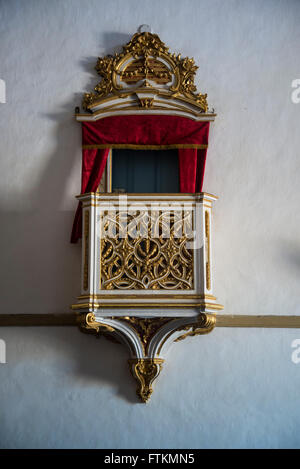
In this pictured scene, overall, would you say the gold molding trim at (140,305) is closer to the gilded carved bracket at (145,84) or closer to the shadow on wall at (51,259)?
the shadow on wall at (51,259)

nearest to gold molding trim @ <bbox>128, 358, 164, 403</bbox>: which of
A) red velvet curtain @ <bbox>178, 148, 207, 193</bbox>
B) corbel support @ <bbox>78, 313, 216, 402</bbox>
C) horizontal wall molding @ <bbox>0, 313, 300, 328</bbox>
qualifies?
corbel support @ <bbox>78, 313, 216, 402</bbox>

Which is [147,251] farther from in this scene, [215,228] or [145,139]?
[145,139]

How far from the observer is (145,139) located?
7.89m

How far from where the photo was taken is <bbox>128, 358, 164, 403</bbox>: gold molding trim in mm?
7211

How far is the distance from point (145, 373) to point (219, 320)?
0.99m

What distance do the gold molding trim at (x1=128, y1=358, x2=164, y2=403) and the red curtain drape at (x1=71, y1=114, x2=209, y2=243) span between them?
1991 millimetres

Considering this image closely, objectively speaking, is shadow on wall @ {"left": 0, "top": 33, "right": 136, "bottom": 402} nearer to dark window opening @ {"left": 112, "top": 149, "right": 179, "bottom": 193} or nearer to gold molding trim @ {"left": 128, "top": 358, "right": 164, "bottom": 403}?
gold molding trim @ {"left": 128, "top": 358, "right": 164, "bottom": 403}

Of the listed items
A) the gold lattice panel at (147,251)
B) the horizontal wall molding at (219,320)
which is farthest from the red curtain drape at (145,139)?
the horizontal wall molding at (219,320)

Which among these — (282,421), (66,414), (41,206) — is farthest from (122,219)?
(282,421)

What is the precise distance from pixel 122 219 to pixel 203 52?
242 centimetres

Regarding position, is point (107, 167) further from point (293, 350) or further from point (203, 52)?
point (293, 350)

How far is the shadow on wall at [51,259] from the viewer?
7410 millimetres

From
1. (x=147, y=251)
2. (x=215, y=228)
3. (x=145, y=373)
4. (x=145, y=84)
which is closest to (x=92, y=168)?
(x=145, y=84)

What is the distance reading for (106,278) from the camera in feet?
23.3
